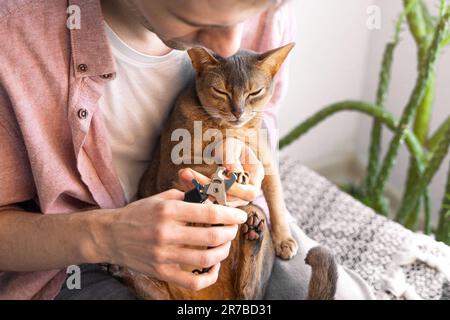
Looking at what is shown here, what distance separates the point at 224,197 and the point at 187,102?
0.83ft

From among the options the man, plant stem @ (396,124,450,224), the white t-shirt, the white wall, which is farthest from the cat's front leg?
the white wall

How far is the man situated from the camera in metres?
0.71

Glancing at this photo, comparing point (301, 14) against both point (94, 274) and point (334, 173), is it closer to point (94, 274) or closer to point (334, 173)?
point (334, 173)

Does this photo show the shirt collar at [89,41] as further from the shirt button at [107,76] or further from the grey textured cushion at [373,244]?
the grey textured cushion at [373,244]

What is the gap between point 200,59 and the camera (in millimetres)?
903

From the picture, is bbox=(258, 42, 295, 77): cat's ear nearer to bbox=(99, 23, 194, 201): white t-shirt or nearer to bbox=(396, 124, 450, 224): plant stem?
bbox=(99, 23, 194, 201): white t-shirt

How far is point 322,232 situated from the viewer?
1.19 meters

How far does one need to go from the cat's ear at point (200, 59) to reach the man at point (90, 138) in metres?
0.03

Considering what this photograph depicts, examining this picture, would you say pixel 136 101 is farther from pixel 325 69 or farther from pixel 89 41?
pixel 325 69

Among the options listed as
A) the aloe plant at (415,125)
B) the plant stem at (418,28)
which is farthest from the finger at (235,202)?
the plant stem at (418,28)

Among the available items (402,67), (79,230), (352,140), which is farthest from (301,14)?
(79,230)

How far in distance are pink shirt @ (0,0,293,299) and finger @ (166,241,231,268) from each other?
0.20 m

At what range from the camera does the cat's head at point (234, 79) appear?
0.91 meters

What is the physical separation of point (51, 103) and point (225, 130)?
320 millimetres
